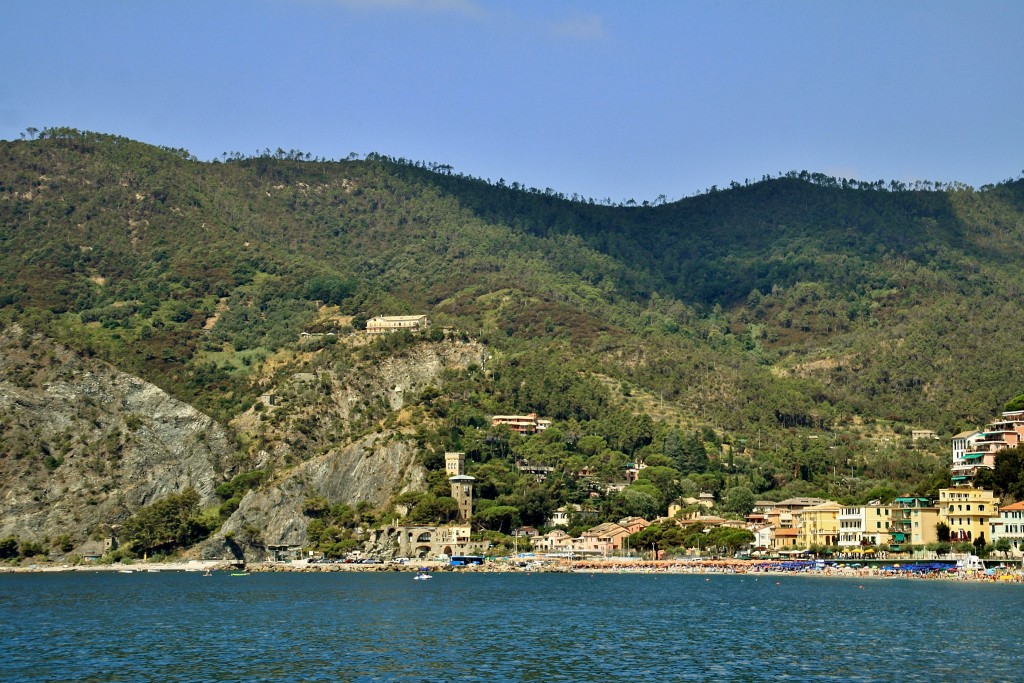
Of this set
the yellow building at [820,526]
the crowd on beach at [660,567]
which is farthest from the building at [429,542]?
the yellow building at [820,526]

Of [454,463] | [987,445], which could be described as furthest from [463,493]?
[987,445]

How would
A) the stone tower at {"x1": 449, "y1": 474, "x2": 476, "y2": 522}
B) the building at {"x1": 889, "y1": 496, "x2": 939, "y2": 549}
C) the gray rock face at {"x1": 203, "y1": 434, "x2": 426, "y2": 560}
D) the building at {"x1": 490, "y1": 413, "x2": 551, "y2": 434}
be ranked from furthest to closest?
the building at {"x1": 490, "y1": 413, "x2": 551, "y2": 434} → the gray rock face at {"x1": 203, "y1": 434, "x2": 426, "y2": 560} → the stone tower at {"x1": 449, "y1": 474, "x2": 476, "y2": 522} → the building at {"x1": 889, "y1": 496, "x2": 939, "y2": 549}

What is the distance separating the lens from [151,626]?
275 feet

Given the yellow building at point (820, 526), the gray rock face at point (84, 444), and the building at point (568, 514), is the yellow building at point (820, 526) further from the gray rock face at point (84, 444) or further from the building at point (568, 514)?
the gray rock face at point (84, 444)

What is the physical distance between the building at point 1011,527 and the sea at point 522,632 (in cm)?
860

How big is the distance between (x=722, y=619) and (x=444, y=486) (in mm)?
83640

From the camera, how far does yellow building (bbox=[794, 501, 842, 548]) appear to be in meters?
148

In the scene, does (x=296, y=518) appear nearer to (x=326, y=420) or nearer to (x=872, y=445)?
(x=326, y=420)

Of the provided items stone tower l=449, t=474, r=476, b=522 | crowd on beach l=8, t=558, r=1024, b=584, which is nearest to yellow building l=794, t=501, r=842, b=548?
crowd on beach l=8, t=558, r=1024, b=584

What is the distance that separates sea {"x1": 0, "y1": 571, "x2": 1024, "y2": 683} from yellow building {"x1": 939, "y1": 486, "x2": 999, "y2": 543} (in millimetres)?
11577

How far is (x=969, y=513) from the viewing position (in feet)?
422

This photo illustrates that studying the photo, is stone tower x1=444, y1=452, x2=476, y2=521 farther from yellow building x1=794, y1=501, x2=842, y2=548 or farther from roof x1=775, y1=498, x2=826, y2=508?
yellow building x1=794, y1=501, x2=842, y2=548

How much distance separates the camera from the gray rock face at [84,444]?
563 feet

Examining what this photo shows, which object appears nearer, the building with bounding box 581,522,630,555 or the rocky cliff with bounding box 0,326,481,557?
the building with bounding box 581,522,630,555
